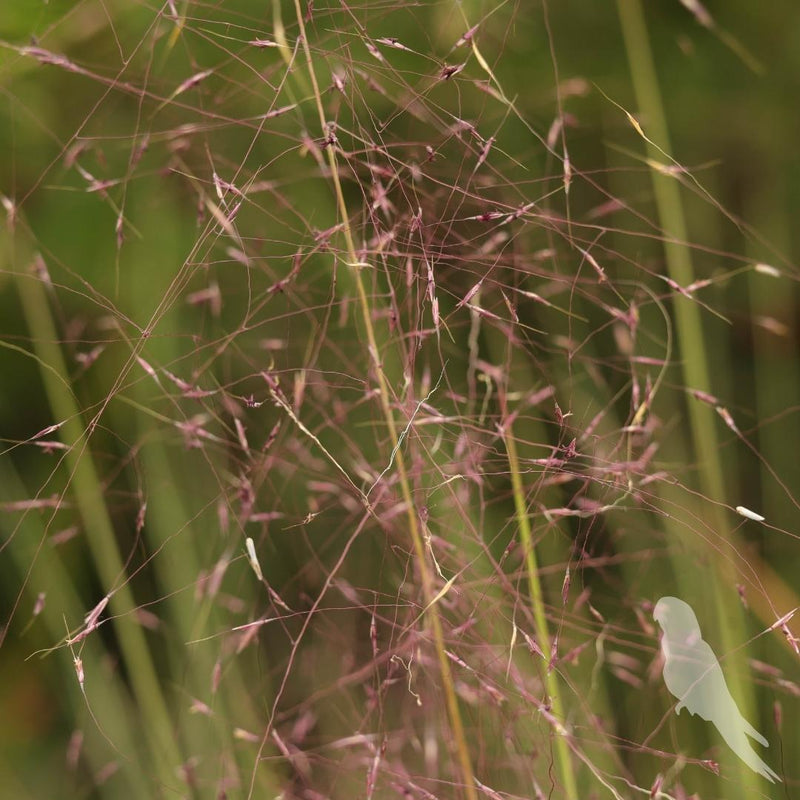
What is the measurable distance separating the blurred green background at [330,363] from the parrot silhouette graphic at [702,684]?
7 cm

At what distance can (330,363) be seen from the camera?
784 mm

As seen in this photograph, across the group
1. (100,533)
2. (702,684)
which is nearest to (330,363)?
(100,533)

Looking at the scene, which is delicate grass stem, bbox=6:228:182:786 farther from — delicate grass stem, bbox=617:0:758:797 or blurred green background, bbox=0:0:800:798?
delicate grass stem, bbox=617:0:758:797

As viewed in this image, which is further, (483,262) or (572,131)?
(572,131)

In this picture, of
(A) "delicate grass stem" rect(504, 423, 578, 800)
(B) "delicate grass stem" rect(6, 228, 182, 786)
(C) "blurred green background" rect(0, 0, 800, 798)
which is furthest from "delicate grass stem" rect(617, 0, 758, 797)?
(B) "delicate grass stem" rect(6, 228, 182, 786)

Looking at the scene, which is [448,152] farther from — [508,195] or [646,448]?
[646,448]

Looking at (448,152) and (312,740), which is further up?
(448,152)

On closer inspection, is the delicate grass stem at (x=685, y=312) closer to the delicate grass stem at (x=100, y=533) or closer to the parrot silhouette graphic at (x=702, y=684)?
the parrot silhouette graphic at (x=702, y=684)

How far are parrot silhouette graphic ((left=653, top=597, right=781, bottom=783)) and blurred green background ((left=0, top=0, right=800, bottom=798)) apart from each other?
72mm

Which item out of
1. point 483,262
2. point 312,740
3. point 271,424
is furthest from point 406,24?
point 312,740

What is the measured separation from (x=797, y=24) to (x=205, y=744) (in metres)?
0.79

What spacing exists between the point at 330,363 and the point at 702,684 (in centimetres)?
39

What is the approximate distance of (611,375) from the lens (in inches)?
31.1

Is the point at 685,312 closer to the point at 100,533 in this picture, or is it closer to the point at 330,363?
the point at 330,363
